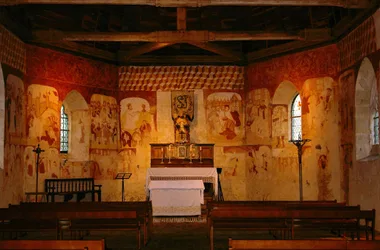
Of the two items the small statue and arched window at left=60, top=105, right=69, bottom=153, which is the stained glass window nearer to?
the small statue

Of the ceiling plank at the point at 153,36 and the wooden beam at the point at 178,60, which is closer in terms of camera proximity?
the ceiling plank at the point at 153,36

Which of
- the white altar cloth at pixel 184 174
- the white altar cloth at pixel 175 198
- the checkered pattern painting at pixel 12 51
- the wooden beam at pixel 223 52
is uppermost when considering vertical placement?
the wooden beam at pixel 223 52

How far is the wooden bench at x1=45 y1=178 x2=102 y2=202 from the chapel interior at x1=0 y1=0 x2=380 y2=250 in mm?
A: 77

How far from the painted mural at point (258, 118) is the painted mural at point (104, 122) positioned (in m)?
5.46

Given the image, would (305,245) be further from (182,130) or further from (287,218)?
(182,130)

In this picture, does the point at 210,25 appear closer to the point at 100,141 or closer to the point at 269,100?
the point at 269,100

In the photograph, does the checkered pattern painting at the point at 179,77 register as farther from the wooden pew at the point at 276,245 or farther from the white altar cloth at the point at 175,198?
the wooden pew at the point at 276,245

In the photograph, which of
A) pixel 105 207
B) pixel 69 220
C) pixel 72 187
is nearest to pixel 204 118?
pixel 72 187

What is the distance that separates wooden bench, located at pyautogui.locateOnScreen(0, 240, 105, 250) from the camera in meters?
6.54

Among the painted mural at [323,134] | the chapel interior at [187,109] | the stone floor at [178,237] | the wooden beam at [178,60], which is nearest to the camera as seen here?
the stone floor at [178,237]

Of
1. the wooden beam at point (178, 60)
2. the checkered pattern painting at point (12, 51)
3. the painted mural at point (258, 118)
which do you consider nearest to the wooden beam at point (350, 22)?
the painted mural at point (258, 118)

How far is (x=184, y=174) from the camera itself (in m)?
20.0

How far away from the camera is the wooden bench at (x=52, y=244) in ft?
21.5

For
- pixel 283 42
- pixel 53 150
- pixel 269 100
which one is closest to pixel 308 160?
pixel 269 100
